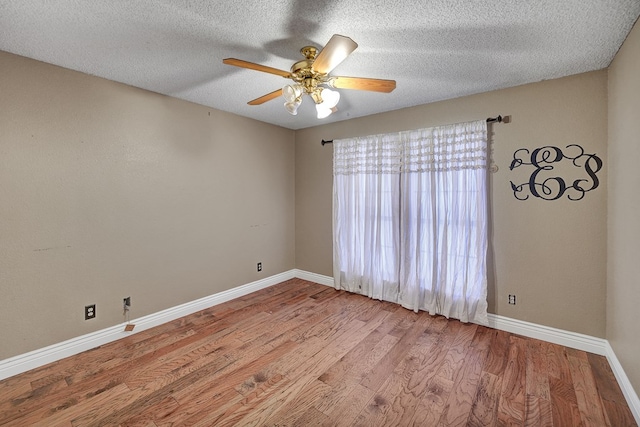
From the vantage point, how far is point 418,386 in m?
1.93

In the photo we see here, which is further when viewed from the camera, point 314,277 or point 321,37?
point 314,277

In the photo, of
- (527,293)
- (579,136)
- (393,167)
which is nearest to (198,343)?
(393,167)

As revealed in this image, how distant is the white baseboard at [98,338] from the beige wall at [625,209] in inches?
138

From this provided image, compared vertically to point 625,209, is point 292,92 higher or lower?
higher

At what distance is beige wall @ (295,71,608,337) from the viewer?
2273 millimetres

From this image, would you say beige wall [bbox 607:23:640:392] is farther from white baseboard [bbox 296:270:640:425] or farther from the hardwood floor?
the hardwood floor

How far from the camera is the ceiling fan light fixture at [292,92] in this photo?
1.86m

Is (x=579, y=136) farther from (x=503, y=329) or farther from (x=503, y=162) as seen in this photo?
(x=503, y=329)

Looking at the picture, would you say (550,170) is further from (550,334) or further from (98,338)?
(98,338)

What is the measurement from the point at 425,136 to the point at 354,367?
2402 mm

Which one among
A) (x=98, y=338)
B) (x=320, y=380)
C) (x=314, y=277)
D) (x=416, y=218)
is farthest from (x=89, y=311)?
(x=416, y=218)

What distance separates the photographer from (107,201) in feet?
8.16

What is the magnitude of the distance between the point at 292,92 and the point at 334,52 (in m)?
0.43

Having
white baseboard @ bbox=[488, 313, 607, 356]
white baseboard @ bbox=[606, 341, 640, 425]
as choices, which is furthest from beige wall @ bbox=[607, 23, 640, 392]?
white baseboard @ bbox=[488, 313, 607, 356]
